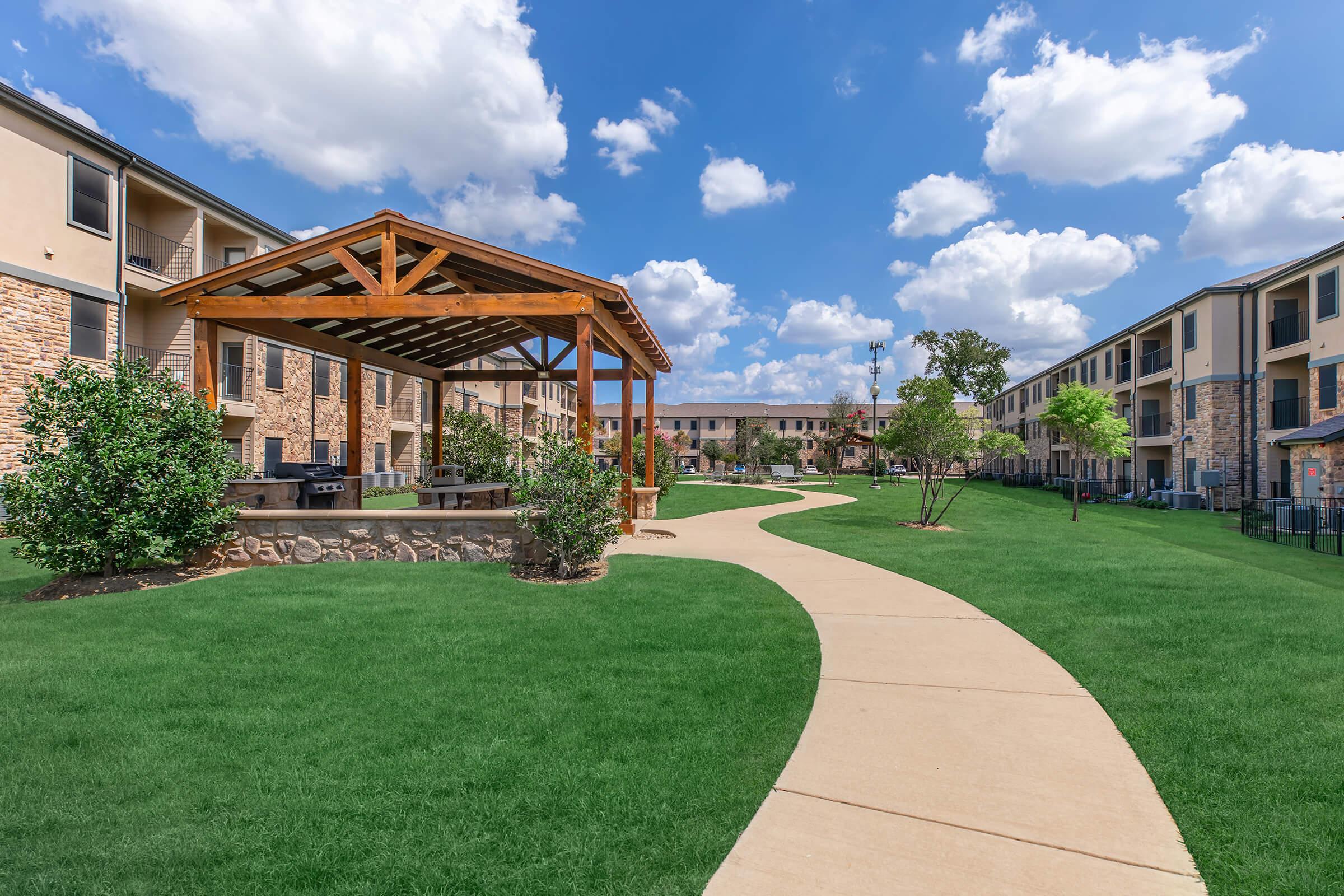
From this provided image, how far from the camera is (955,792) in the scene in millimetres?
3211

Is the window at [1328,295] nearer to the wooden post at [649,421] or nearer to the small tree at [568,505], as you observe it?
the wooden post at [649,421]

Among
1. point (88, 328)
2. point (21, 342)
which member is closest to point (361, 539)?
point (21, 342)

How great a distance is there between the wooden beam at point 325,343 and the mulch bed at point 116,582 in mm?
3630

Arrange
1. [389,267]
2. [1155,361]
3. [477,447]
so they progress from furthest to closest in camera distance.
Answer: [1155,361] → [477,447] → [389,267]

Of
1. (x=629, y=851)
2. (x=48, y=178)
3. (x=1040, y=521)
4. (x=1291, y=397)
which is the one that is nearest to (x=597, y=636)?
(x=629, y=851)

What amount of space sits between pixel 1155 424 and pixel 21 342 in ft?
137

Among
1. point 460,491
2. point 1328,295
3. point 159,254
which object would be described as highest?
point 159,254

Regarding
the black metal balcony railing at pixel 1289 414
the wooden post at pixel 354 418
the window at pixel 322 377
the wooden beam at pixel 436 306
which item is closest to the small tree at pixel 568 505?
the wooden beam at pixel 436 306

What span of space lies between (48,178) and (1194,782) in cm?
2290

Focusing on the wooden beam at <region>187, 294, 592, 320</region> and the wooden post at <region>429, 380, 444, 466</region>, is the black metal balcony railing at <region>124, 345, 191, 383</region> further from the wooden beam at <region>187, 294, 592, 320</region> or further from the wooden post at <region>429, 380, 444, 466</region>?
the wooden beam at <region>187, 294, 592, 320</region>

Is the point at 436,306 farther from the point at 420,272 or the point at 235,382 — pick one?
the point at 235,382

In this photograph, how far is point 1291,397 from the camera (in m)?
24.4

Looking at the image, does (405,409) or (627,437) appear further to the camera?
(405,409)

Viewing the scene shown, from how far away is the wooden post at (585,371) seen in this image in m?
9.37
